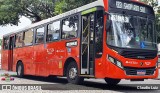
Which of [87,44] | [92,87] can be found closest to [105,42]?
[87,44]

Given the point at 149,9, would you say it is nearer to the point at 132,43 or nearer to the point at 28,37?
the point at 132,43

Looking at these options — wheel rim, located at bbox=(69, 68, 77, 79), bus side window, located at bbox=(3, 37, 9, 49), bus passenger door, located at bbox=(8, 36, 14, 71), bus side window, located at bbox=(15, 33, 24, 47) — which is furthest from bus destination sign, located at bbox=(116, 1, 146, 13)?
bus side window, located at bbox=(3, 37, 9, 49)

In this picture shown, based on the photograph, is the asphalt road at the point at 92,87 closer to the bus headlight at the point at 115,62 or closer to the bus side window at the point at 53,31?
the bus headlight at the point at 115,62

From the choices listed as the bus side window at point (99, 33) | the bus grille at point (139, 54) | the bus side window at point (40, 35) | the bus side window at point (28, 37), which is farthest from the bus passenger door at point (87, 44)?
the bus side window at point (28, 37)

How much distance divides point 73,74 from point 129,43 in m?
2.88

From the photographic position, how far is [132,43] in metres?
11.3

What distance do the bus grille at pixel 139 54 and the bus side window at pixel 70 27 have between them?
265 centimetres

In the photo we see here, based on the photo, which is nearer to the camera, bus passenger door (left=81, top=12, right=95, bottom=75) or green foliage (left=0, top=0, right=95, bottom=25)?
bus passenger door (left=81, top=12, right=95, bottom=75)

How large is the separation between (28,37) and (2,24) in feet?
56.8

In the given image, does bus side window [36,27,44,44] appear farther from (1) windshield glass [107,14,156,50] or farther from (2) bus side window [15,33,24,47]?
(1) windshield glass [107,14,156,50]

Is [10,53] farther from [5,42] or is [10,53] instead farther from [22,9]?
[22,9]

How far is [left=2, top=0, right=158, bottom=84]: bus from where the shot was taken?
436 inches

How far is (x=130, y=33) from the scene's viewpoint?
37.3ft

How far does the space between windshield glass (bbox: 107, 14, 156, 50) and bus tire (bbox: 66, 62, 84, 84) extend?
7.42 ft
